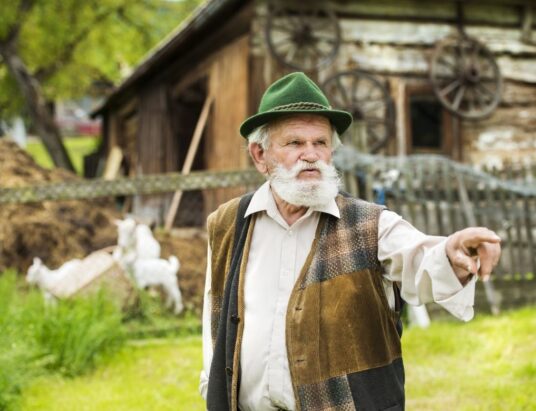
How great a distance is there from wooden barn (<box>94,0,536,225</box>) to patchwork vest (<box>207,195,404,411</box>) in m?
7.13

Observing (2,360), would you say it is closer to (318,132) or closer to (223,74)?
(318,132)

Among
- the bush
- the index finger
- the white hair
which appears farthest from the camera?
the bush

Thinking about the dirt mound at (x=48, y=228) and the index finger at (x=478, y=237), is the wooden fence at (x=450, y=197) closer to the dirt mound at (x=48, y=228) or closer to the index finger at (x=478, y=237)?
the dirt mound at (x=48, y=228)

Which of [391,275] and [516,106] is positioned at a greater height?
[516,106]

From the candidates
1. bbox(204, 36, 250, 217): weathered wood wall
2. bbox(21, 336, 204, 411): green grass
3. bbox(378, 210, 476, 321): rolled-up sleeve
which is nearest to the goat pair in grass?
bbox(21, 336, 204, 411): green grass

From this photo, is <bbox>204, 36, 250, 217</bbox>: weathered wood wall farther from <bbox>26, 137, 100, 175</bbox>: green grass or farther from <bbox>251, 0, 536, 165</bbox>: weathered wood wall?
<bbox>26, 137, 100, 175</bbox>: green grass

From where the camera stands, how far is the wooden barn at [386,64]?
396 inches

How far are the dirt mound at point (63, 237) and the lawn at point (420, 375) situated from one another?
1499 millimetres

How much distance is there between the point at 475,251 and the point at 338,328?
0.55 meters

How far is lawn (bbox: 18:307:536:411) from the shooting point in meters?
4.77

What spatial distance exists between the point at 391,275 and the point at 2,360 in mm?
2998

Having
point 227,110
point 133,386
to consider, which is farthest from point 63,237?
point 133,386

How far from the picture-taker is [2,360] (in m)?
4.49

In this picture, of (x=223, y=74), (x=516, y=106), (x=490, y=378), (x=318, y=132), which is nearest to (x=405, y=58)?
(x=516, y=106)
